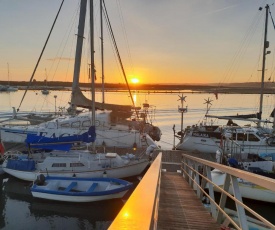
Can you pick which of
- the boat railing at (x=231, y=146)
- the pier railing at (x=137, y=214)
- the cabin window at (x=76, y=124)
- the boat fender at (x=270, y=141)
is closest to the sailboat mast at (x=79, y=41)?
the cabin window at (x=76, y=124)

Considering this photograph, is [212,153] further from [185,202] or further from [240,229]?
[240,229]

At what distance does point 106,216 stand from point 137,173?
15.9 ft

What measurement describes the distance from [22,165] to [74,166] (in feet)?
10.9

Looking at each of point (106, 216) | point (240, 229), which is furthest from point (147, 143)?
point (240, 229)

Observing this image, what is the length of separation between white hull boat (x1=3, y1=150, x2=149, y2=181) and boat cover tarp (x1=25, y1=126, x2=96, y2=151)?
0.55 metres

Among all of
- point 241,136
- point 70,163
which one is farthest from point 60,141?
point 241,136

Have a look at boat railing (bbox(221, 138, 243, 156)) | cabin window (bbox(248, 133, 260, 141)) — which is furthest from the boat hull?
cabin window (bbox(248, 133, 260, 141))

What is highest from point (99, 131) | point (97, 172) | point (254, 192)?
point (99, 131)

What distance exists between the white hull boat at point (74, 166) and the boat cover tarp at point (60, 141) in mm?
545

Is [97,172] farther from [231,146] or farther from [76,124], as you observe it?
[231,146]

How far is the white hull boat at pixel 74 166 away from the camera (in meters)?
A: 16.4

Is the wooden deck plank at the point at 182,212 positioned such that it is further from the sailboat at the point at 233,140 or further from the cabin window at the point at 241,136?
the cabin window at the point at 241,136

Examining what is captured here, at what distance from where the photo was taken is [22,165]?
17.1 meters

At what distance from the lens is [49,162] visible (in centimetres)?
1683
